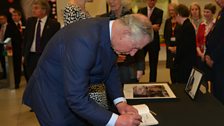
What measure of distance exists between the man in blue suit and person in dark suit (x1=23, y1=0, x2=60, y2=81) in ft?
7.44

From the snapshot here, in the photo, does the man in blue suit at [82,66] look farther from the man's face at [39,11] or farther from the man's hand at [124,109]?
the man's face at [39,11]

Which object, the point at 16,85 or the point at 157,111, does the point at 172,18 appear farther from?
the point at 157,111

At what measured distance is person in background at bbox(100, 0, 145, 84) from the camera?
2.90 meters

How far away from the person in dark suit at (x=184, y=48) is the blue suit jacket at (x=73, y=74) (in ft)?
8.89

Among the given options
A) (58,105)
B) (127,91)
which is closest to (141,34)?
(58,105)

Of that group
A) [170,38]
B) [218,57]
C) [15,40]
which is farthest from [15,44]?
[218,57]

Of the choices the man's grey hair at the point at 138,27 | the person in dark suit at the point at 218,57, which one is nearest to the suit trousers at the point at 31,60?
the person in dark suit at the point at 218,57

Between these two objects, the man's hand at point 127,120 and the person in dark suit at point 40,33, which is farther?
the person in dark suit at point 40,33

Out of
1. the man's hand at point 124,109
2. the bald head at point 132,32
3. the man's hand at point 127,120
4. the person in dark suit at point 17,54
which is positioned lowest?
the person in dark suit at point 17,54

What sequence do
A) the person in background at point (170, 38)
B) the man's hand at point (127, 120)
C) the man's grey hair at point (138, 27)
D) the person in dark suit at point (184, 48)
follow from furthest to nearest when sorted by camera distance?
1. the person in background at point (170, 38)
2. the person in dark suit at point (184, 48)
3. the man's hand at point (127, 120)
4. the man's grey hair at point (138, 27)

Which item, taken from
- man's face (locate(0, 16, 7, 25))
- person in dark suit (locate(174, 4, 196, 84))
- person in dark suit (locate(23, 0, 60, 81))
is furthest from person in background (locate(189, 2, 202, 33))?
man's face (locate(0, 16, 7, 25))

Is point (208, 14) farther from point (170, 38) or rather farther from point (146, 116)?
point (146, 116)

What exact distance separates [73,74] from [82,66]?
0.17ft

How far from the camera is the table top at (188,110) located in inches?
67.7
